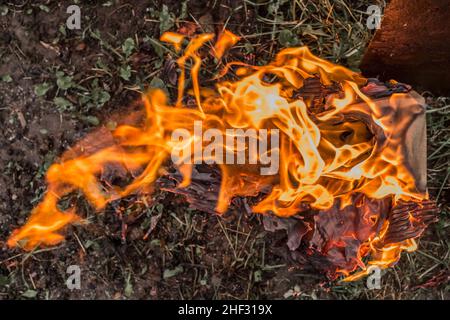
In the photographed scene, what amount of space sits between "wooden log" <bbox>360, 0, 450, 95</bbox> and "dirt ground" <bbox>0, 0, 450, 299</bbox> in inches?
10.7

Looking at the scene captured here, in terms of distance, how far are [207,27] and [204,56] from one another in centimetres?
15

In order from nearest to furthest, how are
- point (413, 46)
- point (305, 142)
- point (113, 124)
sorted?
point (305, 142), point (413, 46), point (113, 124)

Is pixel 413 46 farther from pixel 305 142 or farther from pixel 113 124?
pixel 113 124

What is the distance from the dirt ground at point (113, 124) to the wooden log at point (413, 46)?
0.27 m

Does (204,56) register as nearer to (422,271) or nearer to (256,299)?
(256,299)

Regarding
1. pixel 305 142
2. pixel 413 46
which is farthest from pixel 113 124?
pixel 413 46

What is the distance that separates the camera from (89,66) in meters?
2.68

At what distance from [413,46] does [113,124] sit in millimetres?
1466

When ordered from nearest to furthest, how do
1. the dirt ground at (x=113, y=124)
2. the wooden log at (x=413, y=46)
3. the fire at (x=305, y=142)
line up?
1. the fire at (x=305, y=142)
2. the wooden log at (x=413, y=46)
3. the dirt ground at (x=113, y=124)

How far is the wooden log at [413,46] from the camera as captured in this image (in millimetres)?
2045

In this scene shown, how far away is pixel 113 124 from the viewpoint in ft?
8.70

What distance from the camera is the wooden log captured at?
204 cm
